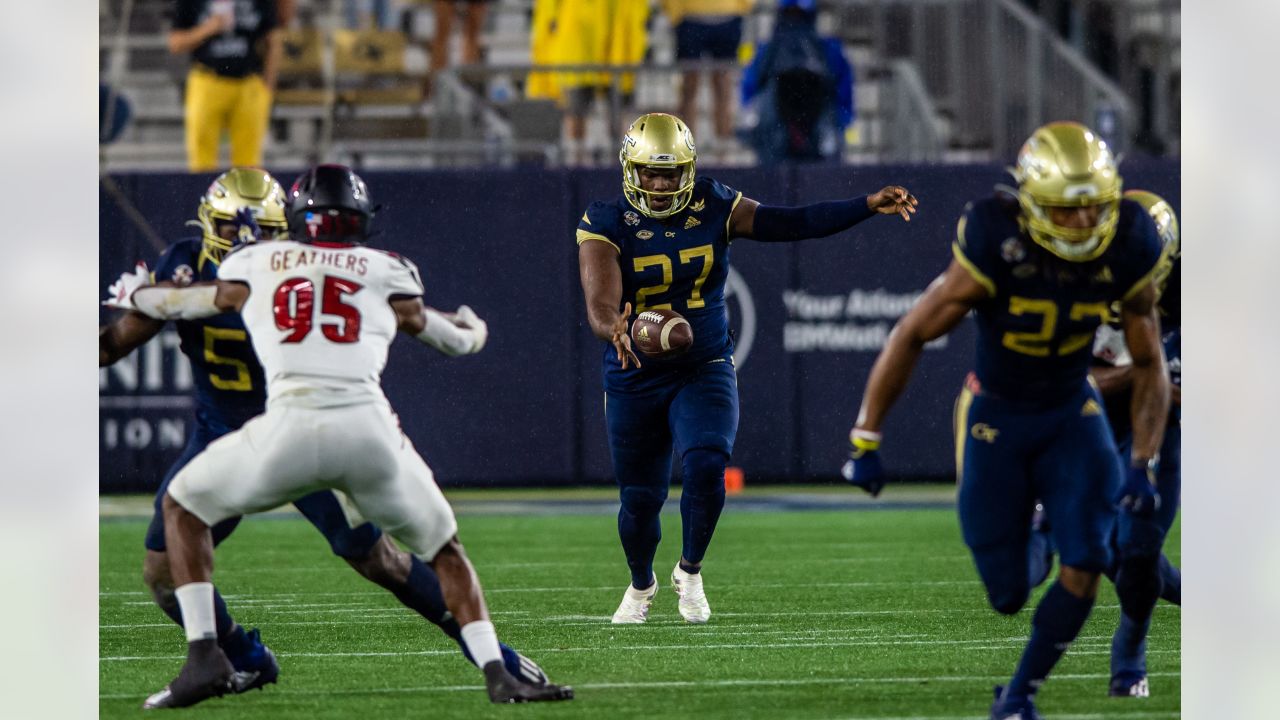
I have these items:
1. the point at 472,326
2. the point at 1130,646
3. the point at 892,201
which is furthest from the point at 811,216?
the point at 1130,646

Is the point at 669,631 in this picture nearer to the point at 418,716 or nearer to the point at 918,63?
the point at 418,716

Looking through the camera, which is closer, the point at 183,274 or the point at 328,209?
the point at 328,209

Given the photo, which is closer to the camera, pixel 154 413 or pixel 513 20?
pixel 154 413

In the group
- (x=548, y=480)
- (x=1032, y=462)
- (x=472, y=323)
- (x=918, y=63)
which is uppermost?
(x=918, y=63)

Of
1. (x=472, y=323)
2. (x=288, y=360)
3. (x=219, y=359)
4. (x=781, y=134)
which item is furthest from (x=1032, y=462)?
(x=781, y=134)

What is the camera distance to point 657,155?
241 inches

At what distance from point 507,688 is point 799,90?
6626 millimetres

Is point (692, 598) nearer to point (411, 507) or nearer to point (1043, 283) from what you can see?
point (411, 507)

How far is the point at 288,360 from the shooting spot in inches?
178

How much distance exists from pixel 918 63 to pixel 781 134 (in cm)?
165

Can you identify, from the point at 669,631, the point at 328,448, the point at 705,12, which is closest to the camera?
the point at 328,448

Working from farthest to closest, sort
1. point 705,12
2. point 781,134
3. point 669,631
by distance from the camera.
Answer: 1. point 705,12
2. point 781,134
3. point 669,631

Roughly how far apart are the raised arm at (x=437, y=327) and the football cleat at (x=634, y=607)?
5.40 feet

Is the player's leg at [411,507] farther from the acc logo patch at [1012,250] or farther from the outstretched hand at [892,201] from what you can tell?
the outstretched hand at [892,201]
